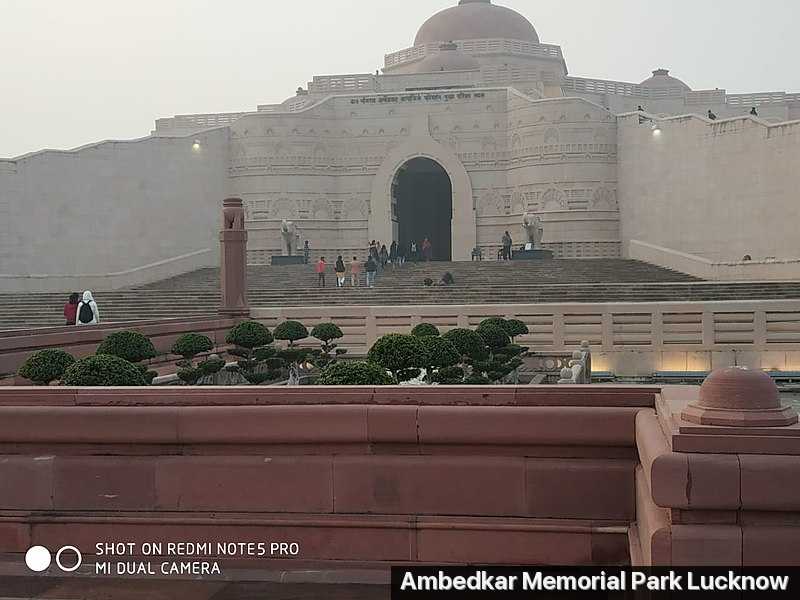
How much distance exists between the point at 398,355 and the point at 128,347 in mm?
3391

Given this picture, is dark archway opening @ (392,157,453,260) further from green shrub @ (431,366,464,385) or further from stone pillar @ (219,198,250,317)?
green shrub @ (431,366,464,385)

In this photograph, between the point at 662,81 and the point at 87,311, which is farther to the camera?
the point at 662,81

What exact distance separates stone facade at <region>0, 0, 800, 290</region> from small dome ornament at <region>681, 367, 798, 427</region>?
92.7ft

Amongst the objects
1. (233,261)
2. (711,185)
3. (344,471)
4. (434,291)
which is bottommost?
(344,471)

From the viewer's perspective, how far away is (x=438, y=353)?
866 cm

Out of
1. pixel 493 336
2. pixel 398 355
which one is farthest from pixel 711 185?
pixel 398 355

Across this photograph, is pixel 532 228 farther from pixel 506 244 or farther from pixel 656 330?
pixel 656 330

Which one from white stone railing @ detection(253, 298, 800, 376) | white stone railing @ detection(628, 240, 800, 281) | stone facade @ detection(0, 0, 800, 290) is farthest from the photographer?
stone facade @ detection(0, 0, 800, 290)

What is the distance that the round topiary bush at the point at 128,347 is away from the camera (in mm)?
9805

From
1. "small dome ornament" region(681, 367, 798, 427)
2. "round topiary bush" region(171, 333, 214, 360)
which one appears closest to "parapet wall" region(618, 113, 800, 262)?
"round topiary bush" region(171, 333, 214, 360)

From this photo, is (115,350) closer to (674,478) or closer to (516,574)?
(516,574)

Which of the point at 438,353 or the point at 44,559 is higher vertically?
the point at 438,353

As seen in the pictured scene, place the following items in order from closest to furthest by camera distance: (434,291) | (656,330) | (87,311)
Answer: (87,311) → (656,330) → (434,291)

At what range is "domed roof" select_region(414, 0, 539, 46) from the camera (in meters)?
41.6
